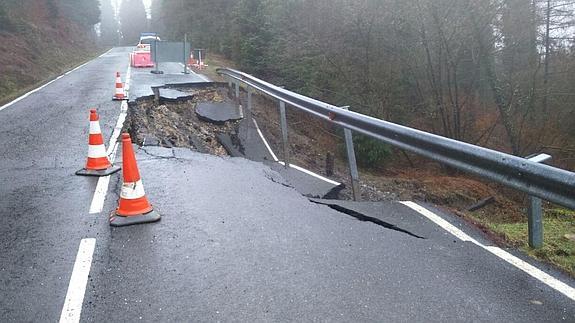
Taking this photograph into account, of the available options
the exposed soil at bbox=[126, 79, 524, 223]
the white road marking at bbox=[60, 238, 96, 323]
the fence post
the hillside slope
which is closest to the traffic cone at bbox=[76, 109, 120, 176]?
the exposed soil at bbox=[126, 79, 524, 223]

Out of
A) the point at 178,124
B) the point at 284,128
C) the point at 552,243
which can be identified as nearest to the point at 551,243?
the point at 552,243

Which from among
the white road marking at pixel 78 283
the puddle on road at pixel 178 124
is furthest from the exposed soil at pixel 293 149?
the white road marking at pixel 78 283

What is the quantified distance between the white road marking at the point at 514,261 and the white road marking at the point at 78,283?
2.99 meters

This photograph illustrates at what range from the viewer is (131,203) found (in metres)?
4.40

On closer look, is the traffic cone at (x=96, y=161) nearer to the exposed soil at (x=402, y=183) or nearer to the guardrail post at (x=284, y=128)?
the guardrail post at (x=284, y=128)

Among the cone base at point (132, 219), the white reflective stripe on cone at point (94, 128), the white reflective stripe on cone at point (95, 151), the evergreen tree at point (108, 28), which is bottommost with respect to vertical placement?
the cone base at point (132, 219)

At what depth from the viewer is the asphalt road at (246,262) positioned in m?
2.82

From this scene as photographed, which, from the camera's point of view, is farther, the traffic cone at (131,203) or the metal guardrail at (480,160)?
the traffic cone at (131,203)

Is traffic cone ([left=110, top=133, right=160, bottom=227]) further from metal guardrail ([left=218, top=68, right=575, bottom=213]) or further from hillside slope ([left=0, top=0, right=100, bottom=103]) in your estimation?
hillside slope ([left=0, top=0, right=100, bottom=103])

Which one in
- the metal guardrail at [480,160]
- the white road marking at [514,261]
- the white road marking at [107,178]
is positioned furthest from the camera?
the white road marking at [107,178]

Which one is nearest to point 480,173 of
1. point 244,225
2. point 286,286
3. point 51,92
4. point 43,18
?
point 286,286

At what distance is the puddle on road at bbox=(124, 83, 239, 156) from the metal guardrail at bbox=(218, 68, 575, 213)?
4.20 meters

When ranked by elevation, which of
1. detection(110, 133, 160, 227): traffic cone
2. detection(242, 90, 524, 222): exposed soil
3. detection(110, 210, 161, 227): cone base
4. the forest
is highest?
the forest

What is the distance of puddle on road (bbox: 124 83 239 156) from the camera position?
891 cm
